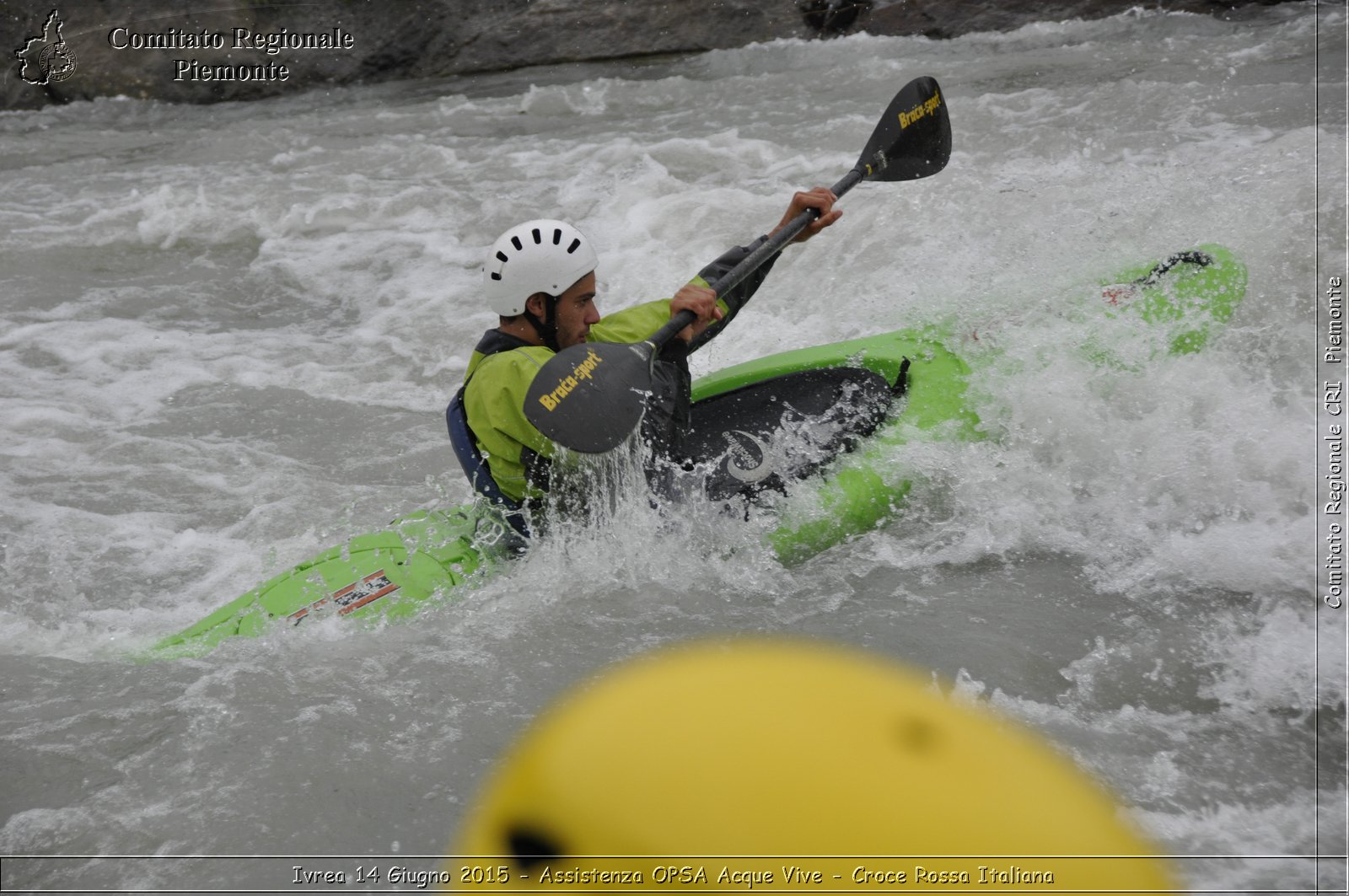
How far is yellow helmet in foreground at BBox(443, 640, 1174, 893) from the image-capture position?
156 centimetres

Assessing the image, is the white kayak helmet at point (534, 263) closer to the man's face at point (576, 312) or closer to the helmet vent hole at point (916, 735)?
the man's face at point (576, 312)

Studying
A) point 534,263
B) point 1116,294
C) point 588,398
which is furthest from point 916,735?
point 1116,294

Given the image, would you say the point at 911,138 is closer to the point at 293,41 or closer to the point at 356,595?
Answer: the point at 356,595

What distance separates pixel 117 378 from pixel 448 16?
6730mm

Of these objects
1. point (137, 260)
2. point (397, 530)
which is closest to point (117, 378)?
point (137, 260)

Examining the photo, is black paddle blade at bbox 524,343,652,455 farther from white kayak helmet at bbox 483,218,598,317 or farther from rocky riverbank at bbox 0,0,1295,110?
rocky riverbank at bbox 0,0,1295,110

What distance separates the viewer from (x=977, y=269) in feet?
17.3

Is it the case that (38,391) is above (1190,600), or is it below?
above

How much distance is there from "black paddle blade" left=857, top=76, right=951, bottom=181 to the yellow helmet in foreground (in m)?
2.84

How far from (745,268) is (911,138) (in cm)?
126

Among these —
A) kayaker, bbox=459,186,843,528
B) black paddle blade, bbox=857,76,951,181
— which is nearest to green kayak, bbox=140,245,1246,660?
kayaker, bbox=459,186,843,528

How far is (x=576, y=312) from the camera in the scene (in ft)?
10.7

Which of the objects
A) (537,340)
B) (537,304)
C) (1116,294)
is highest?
(537,304)

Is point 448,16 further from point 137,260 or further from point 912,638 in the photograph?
point 912,638
